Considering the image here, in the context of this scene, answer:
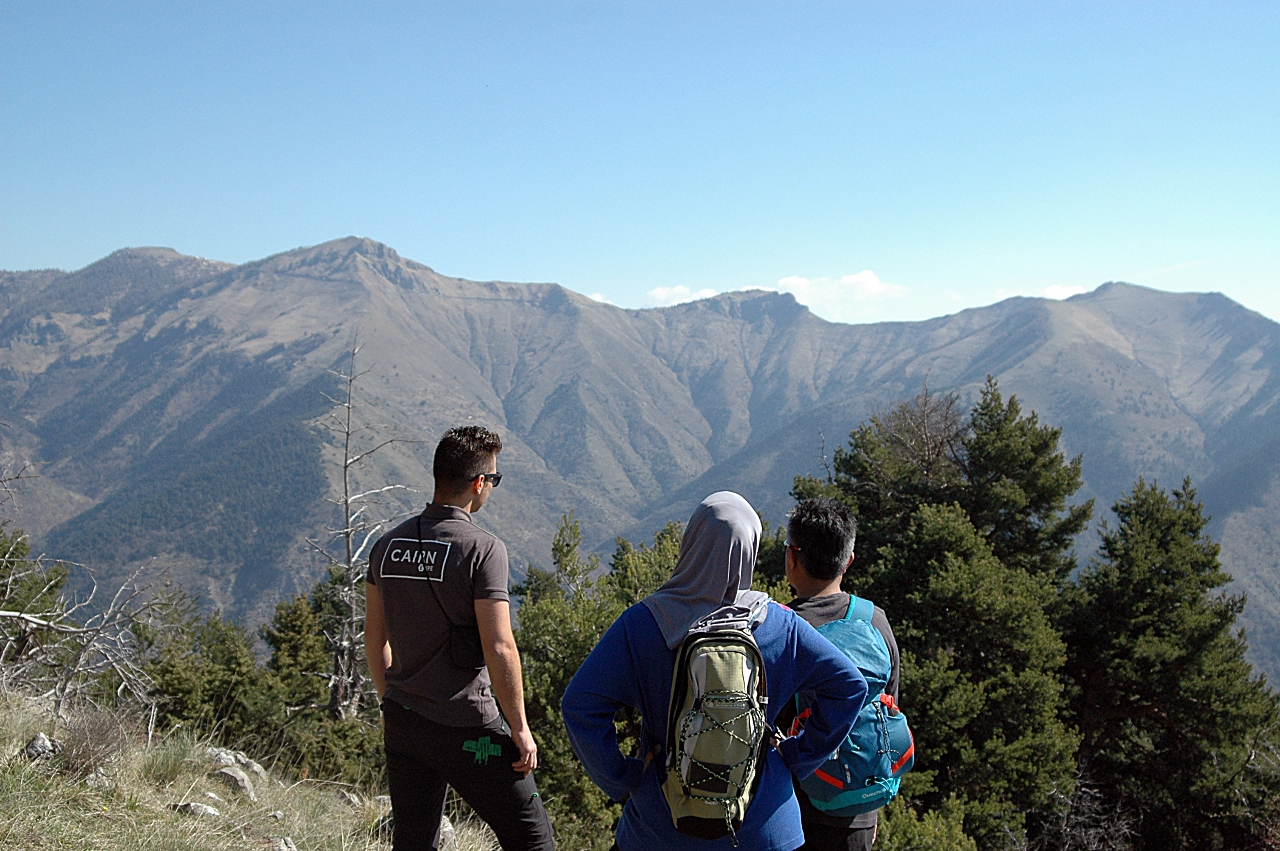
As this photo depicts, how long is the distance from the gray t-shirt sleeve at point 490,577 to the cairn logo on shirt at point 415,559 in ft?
0.42

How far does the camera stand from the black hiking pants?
118 inches

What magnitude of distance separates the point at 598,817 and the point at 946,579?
9.09m

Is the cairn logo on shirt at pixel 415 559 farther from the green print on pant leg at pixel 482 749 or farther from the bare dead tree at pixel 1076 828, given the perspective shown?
the bare dead tree at pixel 1076 828

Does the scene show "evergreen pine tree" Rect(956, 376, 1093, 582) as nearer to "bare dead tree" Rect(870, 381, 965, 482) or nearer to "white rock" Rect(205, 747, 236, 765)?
"bare dead tree" Rect(870, 381, 965, 482)

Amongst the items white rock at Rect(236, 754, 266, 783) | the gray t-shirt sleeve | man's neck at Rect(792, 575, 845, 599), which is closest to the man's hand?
the gray t-shirt sleeve

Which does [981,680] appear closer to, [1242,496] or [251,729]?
[251,729]

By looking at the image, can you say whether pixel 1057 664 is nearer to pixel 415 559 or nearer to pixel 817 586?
pixel 817 586

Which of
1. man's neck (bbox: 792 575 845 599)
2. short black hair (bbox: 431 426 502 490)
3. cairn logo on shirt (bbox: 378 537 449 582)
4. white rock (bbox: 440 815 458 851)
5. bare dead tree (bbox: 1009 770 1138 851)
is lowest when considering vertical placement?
bare dead tree (bbox: 1009 770 1138 851)

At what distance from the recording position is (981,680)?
58.2 feet

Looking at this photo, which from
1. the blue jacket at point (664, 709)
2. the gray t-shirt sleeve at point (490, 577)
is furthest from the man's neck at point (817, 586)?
the gray t-shirt sleeve at point (490, 577)

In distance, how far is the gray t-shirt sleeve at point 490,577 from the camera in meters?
2.92

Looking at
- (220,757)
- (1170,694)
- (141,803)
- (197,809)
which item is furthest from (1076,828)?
(141,803)

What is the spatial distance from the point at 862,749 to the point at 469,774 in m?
1.44

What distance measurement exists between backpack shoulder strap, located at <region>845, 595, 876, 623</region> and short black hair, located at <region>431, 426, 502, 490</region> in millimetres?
1451
